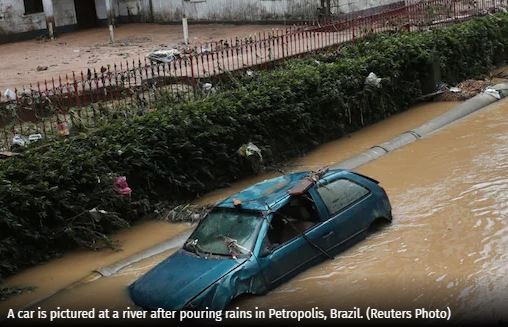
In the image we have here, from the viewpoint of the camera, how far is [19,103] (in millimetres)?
11445

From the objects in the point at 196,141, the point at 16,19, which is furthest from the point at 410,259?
the point at 16,19

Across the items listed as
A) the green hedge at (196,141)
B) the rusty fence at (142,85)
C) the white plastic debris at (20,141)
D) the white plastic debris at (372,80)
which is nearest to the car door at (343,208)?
the green hedge at (196,141)

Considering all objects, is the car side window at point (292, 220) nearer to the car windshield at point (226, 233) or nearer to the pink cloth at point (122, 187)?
the car windshield at point (226, 233)

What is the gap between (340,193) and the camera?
837 cm

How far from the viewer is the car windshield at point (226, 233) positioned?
23.8 ft

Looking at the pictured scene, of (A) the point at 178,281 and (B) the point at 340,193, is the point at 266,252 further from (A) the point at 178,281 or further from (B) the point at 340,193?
(B) the point at 340,193

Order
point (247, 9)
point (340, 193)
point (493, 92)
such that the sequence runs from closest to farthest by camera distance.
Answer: point (340, 193) < point (493, 92) < point (247, 9)

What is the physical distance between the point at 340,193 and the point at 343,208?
0.80 ft

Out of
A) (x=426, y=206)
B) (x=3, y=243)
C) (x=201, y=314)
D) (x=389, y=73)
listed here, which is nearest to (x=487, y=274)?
(x=426, y=206)

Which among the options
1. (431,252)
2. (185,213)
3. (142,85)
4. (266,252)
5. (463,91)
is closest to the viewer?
(266,252)

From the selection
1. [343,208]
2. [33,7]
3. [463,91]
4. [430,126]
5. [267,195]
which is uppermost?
[33,7]

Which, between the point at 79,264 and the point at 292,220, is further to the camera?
the point at 79,264

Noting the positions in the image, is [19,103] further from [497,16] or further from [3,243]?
[497,16]

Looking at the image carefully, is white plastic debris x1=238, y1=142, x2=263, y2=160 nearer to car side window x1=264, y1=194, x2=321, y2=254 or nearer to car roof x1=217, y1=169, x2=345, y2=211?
car roof x1=217, y1=169, x2=345, y2=211
